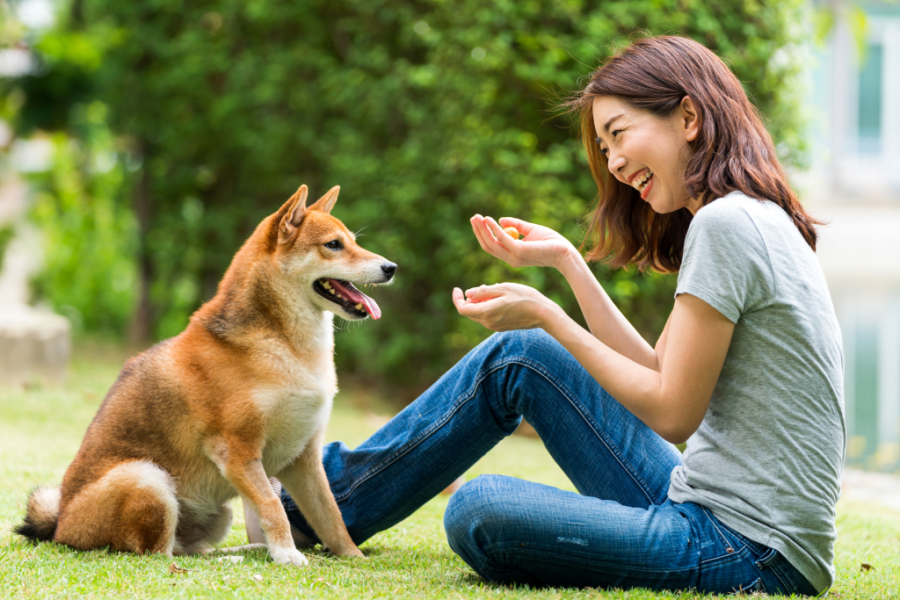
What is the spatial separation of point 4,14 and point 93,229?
3.00 metres

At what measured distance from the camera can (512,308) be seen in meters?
2.07

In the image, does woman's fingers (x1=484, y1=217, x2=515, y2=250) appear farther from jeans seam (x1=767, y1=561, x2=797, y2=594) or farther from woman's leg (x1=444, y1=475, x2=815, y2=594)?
jeans seam (x1=767, y1=561, x2=797, y2=594)

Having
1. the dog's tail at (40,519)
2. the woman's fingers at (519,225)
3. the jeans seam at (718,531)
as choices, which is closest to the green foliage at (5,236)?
the dog's tail at (40,519)

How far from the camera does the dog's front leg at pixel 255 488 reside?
2.41 metres

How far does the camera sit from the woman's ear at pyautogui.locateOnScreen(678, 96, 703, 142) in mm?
2043

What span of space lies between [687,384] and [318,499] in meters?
1.29

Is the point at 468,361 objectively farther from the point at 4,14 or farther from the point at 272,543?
the point at 4,14

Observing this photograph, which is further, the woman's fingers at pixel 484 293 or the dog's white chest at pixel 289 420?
the dog's white chest at pixel 289 420

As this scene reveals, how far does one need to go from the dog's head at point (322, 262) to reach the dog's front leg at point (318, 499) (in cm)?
42

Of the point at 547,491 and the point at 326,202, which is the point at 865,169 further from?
the point at 547,491

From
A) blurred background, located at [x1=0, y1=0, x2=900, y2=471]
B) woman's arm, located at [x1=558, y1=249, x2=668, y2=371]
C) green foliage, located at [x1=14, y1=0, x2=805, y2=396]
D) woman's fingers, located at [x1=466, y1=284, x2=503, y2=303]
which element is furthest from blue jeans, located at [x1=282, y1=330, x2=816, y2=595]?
green foliage, located at [x1=14, y1=0, x2=805, y2=396]

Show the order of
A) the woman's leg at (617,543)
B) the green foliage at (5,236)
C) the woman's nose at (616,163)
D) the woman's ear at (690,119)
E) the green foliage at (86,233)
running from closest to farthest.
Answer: the woman's leg at (617,543), the woman's ear at (690,119), the woman's nose at (616,163), the green foliage at (86,233), the green foliage at (5,236)

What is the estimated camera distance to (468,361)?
244cm

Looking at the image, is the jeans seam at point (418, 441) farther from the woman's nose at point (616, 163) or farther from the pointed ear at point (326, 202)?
the pointed ear at point (326, 202)
